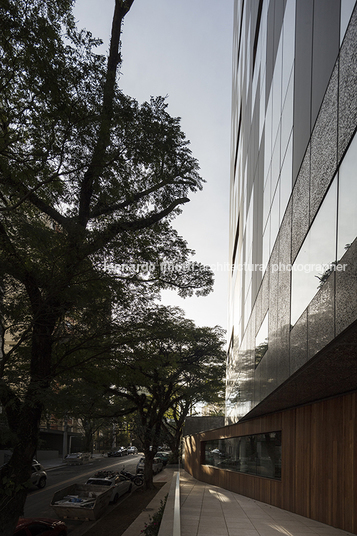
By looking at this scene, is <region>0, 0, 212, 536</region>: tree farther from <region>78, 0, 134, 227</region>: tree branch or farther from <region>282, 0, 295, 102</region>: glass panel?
<region>282, 0, 295, 102</region>: glass panel

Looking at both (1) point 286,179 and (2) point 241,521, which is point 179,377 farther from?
(1) point 286,179

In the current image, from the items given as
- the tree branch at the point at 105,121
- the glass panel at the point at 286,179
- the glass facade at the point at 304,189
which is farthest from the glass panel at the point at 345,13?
the tree branch at the point at 105,121

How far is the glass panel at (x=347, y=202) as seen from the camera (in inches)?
180

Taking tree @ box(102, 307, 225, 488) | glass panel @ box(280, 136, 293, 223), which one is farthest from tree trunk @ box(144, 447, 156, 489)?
glass panel @ box(280, 136, 293, 223)

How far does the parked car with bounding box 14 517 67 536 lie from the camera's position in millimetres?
11930

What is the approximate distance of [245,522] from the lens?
1085 centimetres

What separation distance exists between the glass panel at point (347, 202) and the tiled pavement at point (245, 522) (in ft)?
21.4

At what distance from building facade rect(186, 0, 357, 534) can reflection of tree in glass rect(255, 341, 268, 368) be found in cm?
5

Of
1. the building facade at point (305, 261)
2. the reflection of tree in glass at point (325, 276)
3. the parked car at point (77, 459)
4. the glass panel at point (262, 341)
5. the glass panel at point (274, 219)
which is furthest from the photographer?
the parked car at point (77, 459)

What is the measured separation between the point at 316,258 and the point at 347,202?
55.9 inches

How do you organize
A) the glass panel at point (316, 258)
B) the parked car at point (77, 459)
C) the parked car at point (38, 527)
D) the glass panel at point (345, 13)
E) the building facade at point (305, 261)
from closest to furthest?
1. the glass panel at point (345, 13)
2. the building facade at point (305, 261)
3. the glass panel at point (316, 258)
4. the parked car at point (38, 527)
5. the parked car at point (77, 459)

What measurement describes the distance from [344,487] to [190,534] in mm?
3382

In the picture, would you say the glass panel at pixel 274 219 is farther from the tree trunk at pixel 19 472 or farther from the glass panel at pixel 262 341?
the tree trunk at pixel 19 472

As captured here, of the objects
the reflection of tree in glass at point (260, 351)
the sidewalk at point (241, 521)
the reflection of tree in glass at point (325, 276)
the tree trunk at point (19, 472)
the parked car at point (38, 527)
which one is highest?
the reflection of tree in glass at point (325, 276)
